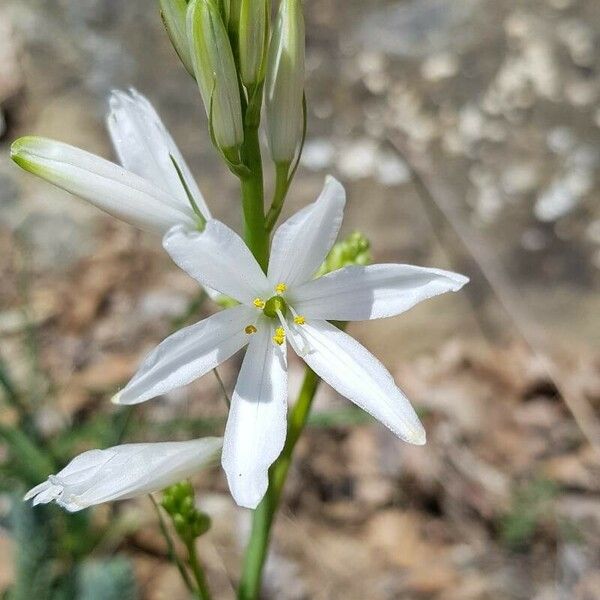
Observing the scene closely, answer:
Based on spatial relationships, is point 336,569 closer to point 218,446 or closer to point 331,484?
point 331,484

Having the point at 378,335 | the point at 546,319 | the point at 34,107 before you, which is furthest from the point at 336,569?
the point at 34,107

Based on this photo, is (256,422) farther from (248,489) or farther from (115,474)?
(115,474)

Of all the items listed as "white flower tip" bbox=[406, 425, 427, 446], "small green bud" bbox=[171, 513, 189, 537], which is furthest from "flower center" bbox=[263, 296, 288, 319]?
"small green bud" bbox=[171, 513, 189, 537]

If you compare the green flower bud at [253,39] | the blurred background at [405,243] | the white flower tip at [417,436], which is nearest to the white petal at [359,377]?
the white flower tip at [417,436]

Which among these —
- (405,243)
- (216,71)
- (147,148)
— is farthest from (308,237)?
(405,243)

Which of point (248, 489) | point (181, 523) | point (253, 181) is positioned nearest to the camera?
point (248, 489)

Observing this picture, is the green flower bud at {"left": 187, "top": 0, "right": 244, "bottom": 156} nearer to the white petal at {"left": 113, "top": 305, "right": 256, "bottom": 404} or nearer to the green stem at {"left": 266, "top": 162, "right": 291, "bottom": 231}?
the green stem at {"left": 266, "top": 162, "right": 291, "bottom": 231}
